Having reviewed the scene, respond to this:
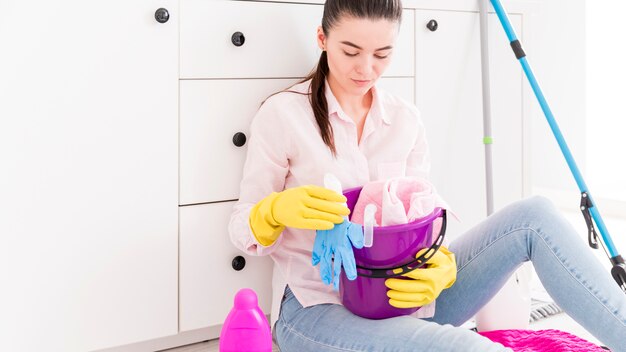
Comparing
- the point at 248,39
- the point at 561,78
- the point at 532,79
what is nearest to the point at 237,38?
the point at 248,39

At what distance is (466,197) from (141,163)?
3.04 ft

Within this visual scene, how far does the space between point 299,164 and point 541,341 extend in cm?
69

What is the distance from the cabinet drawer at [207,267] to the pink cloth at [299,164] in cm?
13

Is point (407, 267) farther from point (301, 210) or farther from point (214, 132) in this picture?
point (214, 132)

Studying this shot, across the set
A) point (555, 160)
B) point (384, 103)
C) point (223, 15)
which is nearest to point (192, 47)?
point (223, 15)

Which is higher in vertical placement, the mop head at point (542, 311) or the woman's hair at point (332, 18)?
the woman's hair at point (332, 18)

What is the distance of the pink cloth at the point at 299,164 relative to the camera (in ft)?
4.90

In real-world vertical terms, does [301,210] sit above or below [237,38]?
below

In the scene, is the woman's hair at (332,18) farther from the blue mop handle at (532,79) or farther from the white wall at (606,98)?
the white wall at (606,98)

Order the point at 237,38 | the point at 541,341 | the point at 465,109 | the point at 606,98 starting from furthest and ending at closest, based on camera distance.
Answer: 1. the point at 606,98
2. the point at 465,109
3. the point at 541,341
4. the point at 237,38

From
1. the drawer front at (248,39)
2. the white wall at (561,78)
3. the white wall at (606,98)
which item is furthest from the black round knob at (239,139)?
the white wall at (606,98)

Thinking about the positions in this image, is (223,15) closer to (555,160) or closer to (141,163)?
(141,163)

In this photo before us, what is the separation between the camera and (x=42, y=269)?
145 centimetres

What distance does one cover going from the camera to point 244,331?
4.17 feet
